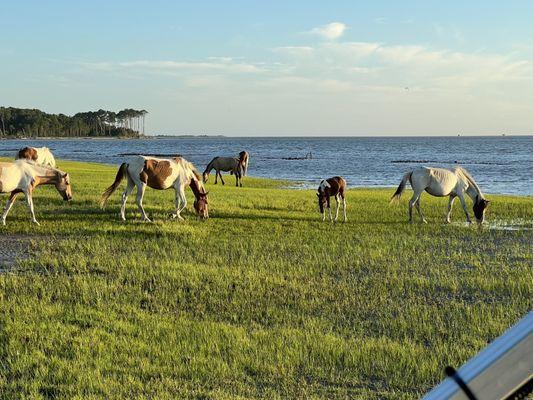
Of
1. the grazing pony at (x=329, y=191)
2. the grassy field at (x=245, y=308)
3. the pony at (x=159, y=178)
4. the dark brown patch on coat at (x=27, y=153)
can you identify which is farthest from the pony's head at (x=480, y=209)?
the dark brown patch on coat at (x=27, y=153)

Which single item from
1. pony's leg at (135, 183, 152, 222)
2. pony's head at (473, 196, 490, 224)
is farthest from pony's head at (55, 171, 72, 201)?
pony's head at (473, 196, 490, 224)

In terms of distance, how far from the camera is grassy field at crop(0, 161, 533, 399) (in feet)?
17.9

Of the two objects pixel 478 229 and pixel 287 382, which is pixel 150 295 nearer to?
pixel 287 382

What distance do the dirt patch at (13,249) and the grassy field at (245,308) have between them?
227mm

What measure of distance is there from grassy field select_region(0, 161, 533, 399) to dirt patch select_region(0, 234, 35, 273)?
23cm

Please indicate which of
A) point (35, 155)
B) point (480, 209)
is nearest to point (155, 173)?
point (480, 209)

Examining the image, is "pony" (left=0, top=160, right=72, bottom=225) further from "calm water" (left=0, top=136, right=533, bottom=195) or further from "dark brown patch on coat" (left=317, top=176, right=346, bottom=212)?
"calm water" (left=0, top=136, right=533, bottom=195)

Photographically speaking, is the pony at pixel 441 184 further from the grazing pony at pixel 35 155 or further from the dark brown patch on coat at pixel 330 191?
the grazing pony at pixel 35 155

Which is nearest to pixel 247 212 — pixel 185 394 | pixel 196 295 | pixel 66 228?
pixel 66 228

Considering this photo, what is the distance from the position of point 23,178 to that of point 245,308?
30.0 ft

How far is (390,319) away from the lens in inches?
294

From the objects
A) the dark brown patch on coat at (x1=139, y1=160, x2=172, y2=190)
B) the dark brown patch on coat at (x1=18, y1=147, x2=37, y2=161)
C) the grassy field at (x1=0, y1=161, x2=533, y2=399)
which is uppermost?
the dark brown patch on coat at (x1=18, y1=147, x2=37, y2=161)

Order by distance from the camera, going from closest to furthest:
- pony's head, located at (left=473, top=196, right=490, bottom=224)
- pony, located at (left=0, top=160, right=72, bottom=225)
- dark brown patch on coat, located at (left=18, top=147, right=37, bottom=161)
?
1. pony, located at (left=0, top=160, right=72, bottom=225)
2. pony's head, located at (left=473, top=196, right=490, bottom=224)
3. dark brown patch on coat, located at (left=18, top=147, right=37, bottom=161)

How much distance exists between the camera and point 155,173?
52.9 feet
